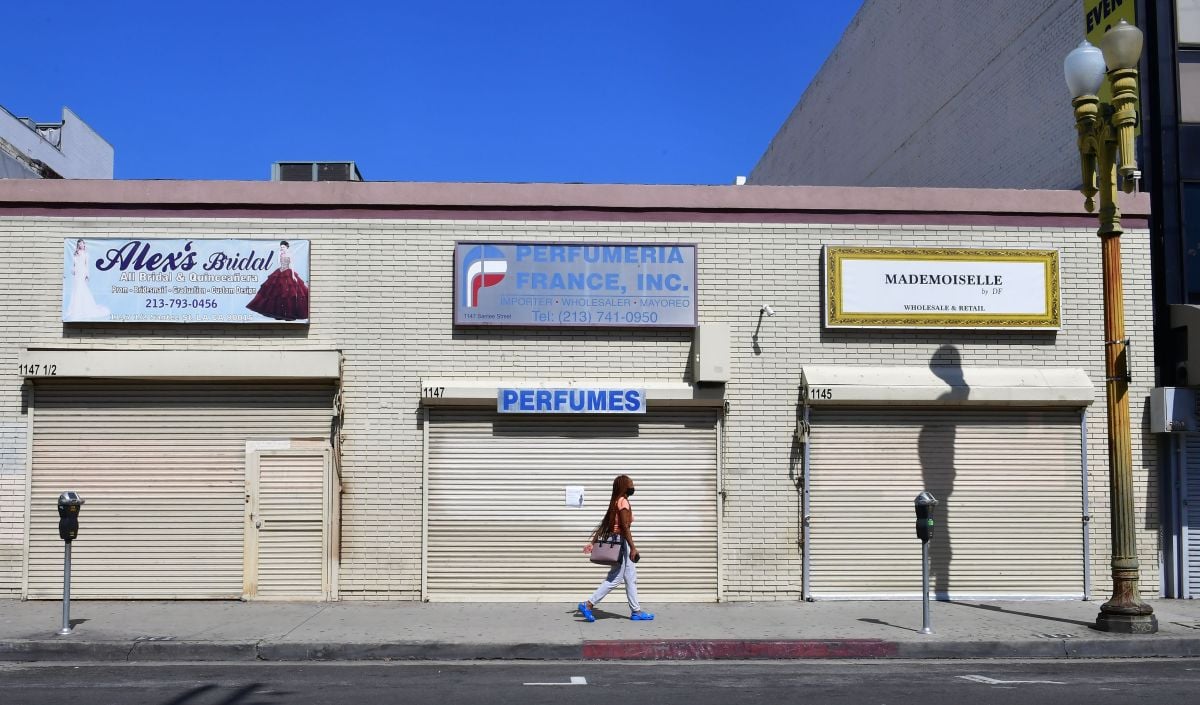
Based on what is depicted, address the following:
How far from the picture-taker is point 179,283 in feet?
44.5

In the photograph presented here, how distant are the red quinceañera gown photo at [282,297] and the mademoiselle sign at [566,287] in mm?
1831

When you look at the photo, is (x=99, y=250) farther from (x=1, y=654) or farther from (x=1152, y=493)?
(x=1152, y=493)

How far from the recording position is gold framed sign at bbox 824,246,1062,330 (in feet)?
45.9

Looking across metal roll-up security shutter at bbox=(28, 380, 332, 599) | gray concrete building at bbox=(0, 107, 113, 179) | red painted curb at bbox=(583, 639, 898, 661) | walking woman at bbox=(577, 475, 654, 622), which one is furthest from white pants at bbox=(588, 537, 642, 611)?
gray concrete building at bbox=(0, 107, 113, 179)

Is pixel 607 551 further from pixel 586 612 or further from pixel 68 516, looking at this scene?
pixel 68 516

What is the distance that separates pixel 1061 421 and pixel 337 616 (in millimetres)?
8881

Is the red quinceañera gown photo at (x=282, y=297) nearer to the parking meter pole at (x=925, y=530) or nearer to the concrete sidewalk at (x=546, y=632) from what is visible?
the concrete sidewalk at (x=546, y=632)

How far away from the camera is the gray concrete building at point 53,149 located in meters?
19.6

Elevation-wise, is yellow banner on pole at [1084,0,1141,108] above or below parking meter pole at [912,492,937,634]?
above

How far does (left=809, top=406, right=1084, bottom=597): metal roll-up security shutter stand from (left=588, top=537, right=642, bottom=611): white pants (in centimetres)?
281

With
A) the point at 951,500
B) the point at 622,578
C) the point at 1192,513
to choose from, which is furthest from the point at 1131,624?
the point at 622,578

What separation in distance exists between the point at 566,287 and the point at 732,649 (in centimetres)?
491

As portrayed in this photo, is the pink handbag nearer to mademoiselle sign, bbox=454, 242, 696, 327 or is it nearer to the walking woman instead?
the walking woman

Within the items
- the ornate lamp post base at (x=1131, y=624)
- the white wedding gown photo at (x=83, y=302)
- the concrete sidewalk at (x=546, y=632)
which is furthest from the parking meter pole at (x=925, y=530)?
the white wedding gown photo at (x=83, y=302)
